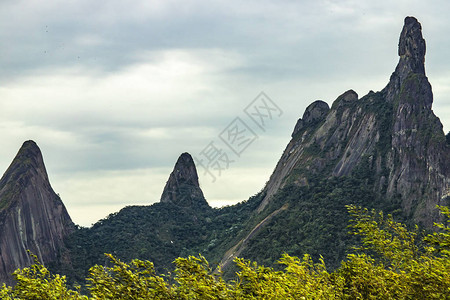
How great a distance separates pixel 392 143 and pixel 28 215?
108938mm

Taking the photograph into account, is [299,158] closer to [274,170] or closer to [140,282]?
[274,170]

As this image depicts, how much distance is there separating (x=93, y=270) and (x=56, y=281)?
7.05 feet

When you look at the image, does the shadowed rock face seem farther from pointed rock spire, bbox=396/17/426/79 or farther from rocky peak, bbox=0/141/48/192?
pointed rock spire, bbox=396/17/426/79

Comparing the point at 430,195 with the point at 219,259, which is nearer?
the point at 430,195

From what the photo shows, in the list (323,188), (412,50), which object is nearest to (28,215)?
(323,188)

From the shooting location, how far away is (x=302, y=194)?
492 ft

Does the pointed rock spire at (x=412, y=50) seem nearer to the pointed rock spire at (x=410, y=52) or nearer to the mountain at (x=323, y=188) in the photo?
the pointed rock spire at (x=410, y=52)

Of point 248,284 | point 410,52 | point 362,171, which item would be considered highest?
point 410,52

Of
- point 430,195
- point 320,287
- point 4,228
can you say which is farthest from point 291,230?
point 320,287

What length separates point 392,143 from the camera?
133m

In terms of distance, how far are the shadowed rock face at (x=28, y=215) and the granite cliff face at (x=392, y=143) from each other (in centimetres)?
7276

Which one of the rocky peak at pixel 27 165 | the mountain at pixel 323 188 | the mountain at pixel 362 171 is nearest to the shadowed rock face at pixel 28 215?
the rocky peak at pixel 27 165

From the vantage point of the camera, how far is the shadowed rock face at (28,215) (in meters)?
152

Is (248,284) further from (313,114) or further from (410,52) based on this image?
(313,114)
